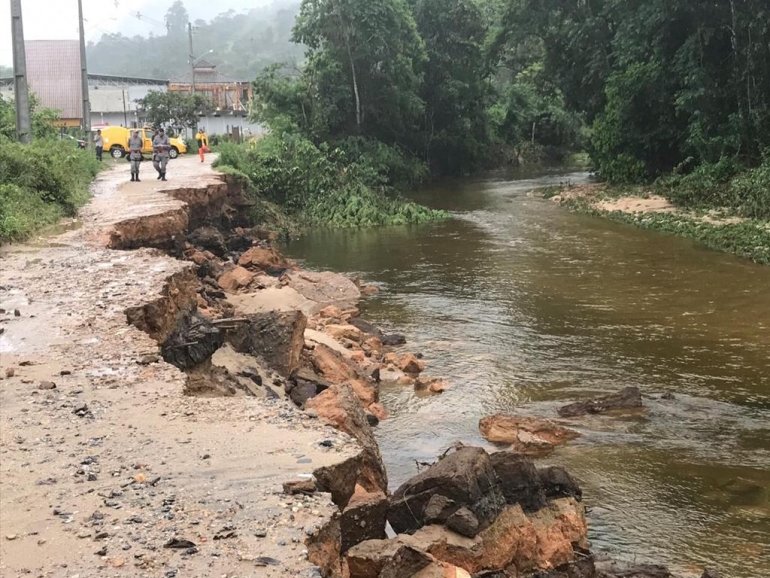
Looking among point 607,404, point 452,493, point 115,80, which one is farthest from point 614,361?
point 115,80

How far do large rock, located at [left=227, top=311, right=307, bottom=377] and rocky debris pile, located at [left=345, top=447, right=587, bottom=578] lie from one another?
12.4 ft

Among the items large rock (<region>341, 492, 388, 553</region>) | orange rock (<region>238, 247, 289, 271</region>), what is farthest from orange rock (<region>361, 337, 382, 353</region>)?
large rock (<region>341, 492, 388, 553</region>)

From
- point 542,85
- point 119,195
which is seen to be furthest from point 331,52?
point 119,195

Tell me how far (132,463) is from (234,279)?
1046 centimetres

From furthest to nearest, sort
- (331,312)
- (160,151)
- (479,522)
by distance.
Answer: (160,151), (331,312), (479,522)

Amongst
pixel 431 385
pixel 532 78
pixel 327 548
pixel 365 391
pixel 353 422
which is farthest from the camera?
pixel 532 78

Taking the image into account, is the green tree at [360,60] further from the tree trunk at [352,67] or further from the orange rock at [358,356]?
the orange rock at [358,356]

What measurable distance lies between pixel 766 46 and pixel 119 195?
1914 cm

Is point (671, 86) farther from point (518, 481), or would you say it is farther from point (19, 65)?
point (518, 481)

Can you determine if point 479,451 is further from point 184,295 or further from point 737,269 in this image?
point 737,269

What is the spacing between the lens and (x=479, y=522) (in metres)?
5.64

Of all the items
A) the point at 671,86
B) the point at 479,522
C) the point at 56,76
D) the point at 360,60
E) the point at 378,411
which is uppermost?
the point at 56,76

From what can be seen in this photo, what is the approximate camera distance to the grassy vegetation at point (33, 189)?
46.5 ft

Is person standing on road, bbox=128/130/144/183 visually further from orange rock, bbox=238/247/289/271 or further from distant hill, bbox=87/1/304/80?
distant hill, bbox=87/1/304/80
